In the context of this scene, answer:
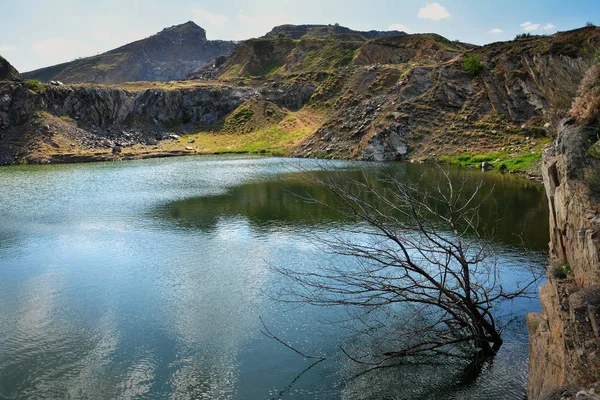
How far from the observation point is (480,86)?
63.1 metres

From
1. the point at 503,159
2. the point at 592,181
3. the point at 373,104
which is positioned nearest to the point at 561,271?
the point at 592,181

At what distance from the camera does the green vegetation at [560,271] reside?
10.5 metres

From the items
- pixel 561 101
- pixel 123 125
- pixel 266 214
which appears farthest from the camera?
pixel 123 125

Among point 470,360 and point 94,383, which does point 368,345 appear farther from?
point 94,383

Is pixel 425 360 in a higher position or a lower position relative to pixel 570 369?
lower

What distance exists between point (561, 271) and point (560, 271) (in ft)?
0.07

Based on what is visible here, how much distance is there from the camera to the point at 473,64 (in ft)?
211

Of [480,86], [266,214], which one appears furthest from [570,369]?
[480,86]

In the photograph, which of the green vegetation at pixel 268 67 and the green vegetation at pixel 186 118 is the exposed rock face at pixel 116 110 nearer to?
the green vegetation at pixel 186 118

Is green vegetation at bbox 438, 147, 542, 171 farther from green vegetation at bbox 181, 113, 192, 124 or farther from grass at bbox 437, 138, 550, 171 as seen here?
green vegetation at bbox 181, 113, 192, 124

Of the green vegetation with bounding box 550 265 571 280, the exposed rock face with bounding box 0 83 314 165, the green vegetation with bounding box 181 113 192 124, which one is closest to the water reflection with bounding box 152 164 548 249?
the green vegetation with bounding box 550 265 571 280

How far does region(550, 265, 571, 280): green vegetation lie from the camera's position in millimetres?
10505

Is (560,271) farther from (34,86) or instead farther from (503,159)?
(34,86)

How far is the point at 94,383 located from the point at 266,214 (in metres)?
19.1
